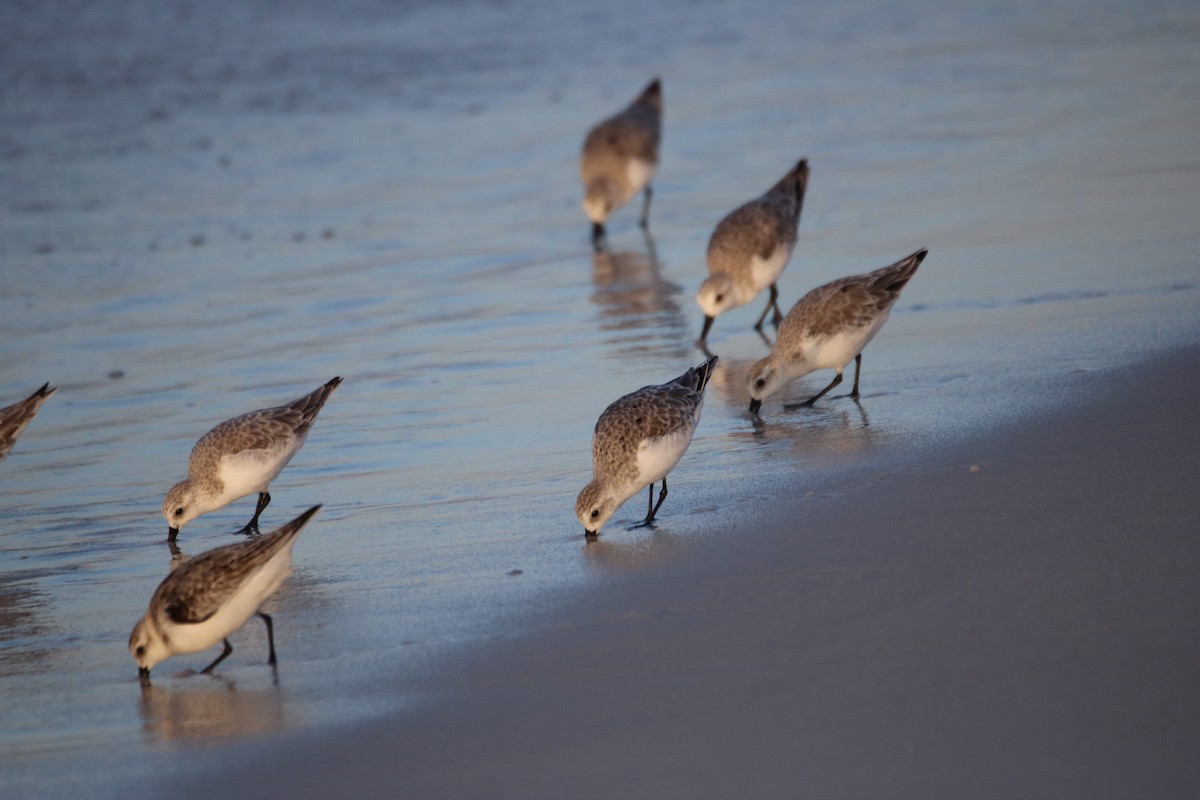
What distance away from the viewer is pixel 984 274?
30.4ft

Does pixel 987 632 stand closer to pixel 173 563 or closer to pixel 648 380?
pixel 173 563

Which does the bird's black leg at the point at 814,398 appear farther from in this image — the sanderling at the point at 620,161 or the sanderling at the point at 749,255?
the sanderling at the point at 620,161

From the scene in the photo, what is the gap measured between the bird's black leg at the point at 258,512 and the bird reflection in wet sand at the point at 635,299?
2.72 metres

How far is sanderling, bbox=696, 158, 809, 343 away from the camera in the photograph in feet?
30.6

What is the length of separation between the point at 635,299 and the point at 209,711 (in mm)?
5897

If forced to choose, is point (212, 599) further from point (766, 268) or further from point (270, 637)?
point (766, 268)

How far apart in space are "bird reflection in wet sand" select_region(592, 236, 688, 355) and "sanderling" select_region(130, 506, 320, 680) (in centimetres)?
403

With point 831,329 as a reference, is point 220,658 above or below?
below

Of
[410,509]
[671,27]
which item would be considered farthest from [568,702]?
[671,27]

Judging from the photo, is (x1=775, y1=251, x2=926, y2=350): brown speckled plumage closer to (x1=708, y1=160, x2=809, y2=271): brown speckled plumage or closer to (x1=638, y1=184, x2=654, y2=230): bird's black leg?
(x1=708, y1=160, x2=809, y2=271): brown speckled plumage

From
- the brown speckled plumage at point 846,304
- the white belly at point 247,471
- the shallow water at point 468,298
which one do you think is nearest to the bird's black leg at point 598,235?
the shallow water at point 468,298

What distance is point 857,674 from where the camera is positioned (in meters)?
4.33

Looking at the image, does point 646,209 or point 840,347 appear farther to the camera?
point 646,209

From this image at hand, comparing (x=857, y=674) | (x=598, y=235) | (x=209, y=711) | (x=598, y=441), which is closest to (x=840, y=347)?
(x=598, y=441)
